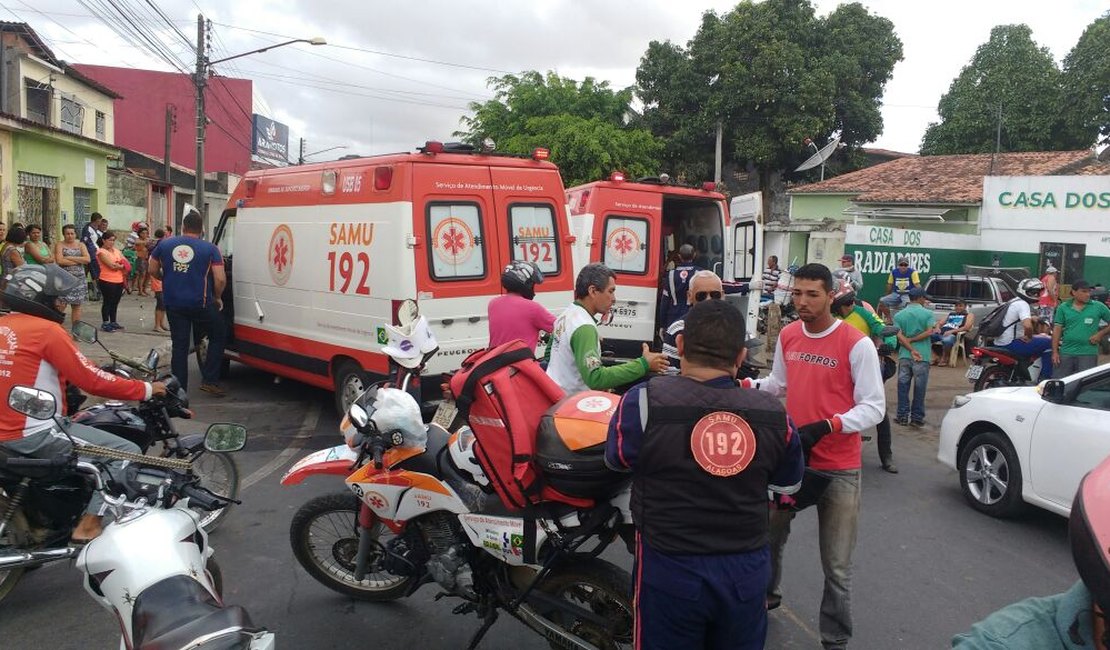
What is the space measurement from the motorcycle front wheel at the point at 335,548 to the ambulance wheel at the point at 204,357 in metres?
5.53

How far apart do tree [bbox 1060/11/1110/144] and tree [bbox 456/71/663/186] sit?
21.0 metres

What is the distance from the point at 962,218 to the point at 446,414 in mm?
25712

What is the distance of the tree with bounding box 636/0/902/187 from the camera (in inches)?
1127

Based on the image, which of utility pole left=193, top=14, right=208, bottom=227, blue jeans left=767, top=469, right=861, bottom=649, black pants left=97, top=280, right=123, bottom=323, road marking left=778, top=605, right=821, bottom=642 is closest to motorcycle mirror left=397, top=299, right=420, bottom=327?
blue jeans left=767, top=469, right=861, bottom=649

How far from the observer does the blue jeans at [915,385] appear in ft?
28.7

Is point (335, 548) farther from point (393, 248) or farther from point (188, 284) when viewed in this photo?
point (188, 284)

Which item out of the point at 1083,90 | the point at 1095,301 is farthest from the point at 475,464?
the point at 1083,90

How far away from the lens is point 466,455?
10.8ft

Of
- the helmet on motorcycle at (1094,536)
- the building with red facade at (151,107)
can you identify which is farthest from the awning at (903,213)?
the building with red facade at (151,107)

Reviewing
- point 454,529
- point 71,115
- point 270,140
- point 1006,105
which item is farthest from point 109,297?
point 270,140

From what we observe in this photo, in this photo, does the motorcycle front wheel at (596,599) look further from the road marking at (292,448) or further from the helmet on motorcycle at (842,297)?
the helmet on motorcycle at (842,297)

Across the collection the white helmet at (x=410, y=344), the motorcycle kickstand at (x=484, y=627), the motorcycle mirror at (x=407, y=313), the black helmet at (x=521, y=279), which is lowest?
the motorcycle kickstand at (x=484, y=627)

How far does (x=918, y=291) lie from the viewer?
9.09 m

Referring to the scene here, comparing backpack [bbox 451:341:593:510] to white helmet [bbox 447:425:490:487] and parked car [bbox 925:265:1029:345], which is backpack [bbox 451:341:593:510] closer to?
white helmet [bbox 447:425:490:487]
